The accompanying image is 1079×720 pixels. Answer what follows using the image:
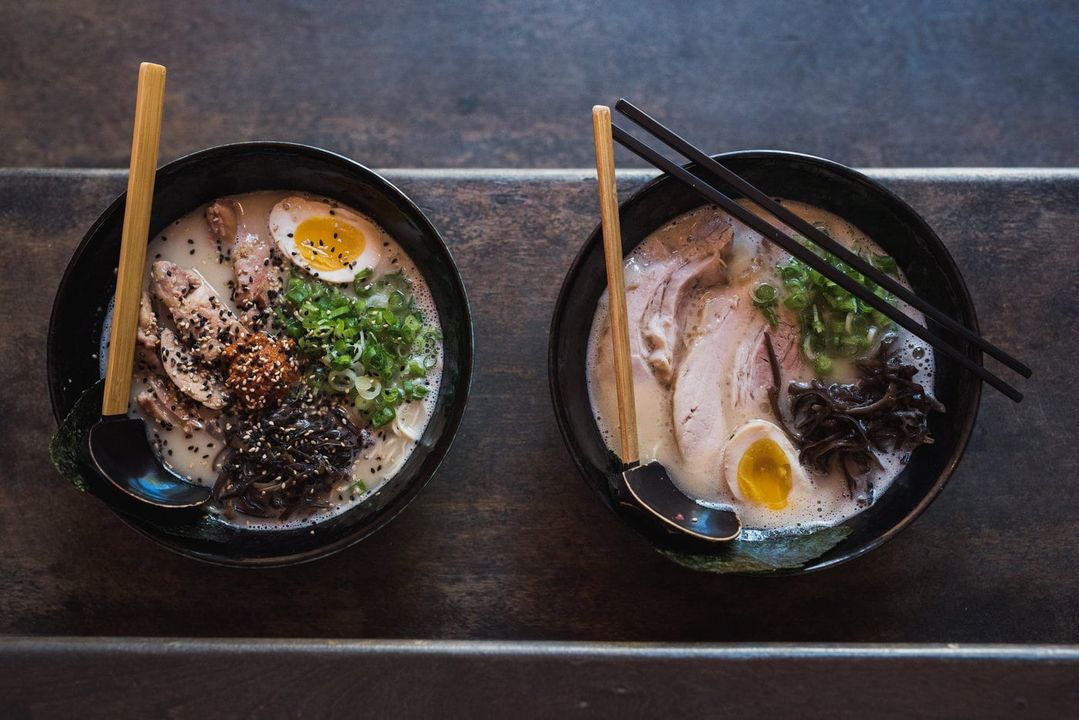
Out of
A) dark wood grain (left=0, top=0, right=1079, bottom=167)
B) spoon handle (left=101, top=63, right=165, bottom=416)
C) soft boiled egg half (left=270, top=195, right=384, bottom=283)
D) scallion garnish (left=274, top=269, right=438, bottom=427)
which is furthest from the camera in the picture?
dark wood grain (left=0, top=0, right=1079, bottom=167)

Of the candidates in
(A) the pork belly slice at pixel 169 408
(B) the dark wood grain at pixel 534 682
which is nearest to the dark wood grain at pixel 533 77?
(A) the pork belly slice at pixel 169 408

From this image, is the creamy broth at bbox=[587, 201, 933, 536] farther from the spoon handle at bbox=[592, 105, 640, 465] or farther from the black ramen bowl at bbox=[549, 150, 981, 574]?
the spoon handle at bbox=[592, 105, 640, 465]

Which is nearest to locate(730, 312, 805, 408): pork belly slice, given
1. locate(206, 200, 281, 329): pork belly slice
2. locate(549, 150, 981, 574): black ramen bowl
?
locate(549, 150, 981, 574): black ramen bowl

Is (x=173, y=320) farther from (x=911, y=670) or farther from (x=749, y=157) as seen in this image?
(x=911, y=670)

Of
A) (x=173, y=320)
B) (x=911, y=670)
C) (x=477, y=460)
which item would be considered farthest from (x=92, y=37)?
(x=911, y=670)

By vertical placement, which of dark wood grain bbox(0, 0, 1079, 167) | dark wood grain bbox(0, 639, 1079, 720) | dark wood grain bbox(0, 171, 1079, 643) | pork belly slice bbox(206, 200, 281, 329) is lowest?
dark wood grain bbox(0, 639, 1079, 720)
